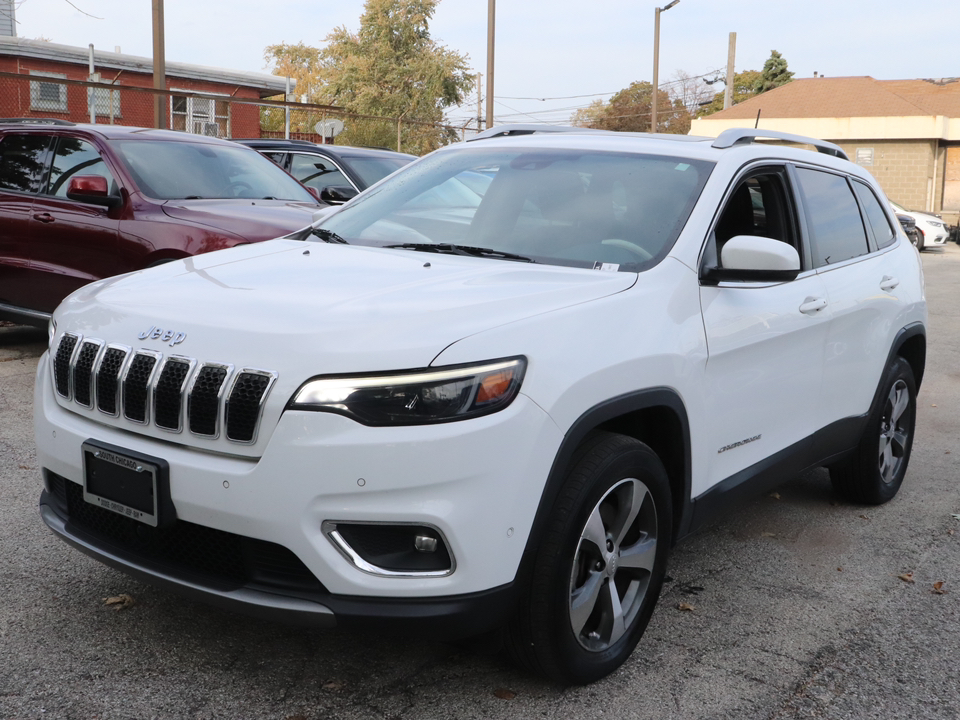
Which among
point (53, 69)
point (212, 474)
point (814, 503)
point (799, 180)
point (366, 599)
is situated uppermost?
point (53, 69)

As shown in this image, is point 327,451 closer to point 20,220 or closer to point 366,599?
point 366,599

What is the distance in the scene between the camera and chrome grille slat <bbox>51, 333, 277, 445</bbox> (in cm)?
266

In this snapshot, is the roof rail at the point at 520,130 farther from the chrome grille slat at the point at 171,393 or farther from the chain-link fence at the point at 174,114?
the chain-link fence at the point at 174,114

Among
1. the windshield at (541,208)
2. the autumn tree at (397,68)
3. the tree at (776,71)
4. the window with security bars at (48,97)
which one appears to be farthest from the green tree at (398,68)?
the windshield at (541,208)

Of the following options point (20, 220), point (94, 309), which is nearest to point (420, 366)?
point (94, 309)

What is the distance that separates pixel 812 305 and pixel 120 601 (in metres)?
2.88

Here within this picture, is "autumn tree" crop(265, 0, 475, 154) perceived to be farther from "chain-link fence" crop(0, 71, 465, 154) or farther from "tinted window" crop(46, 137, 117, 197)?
"tinted window" crop(46, 137, 117, 197)

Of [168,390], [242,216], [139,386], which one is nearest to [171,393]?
[168,390]

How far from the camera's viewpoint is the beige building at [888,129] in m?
42.1

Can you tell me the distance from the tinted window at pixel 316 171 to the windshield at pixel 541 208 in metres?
6.78

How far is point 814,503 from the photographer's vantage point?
5238 mm

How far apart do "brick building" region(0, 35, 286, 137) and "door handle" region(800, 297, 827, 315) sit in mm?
22582

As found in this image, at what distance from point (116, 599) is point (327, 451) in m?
1.50

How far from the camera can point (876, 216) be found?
205 inches
